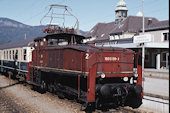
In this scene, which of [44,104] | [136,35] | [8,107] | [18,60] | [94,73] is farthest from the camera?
[136,35]

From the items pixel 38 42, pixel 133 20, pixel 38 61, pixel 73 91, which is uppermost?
pixel 133 20

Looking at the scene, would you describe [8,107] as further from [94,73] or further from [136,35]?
[136,35]

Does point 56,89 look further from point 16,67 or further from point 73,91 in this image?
point 16,67

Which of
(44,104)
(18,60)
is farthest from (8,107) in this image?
(18,60)

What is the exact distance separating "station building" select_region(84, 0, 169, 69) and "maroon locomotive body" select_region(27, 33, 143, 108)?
391 centimetres

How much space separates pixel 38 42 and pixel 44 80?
2.41 m

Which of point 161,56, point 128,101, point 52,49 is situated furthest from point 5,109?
point 161,56

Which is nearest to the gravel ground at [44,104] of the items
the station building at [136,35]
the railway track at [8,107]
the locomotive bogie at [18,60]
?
the railway track at [8,107]

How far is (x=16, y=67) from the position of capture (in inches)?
689

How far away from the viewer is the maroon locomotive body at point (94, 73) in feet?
27.7

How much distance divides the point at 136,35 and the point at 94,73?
2958 cm

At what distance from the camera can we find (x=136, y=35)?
36312 mm

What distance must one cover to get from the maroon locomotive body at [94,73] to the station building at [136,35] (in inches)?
154

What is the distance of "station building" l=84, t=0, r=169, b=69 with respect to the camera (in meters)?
28.6
